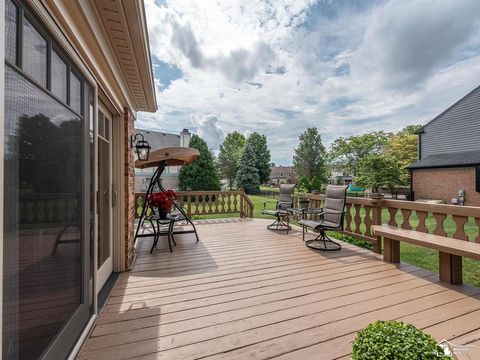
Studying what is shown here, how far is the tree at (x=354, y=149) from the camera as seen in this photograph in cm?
2684

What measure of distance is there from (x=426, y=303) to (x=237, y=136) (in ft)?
101

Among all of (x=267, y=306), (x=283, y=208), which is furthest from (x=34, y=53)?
(x=283, y=208)

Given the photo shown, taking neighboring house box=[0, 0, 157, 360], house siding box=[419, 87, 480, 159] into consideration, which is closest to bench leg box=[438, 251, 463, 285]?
neighboring house box=[0, 0, 157, 360]

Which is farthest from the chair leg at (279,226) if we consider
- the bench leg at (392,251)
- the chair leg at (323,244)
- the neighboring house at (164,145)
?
the neighboring house at (164,145)

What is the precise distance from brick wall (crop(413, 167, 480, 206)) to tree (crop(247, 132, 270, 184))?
14.6 meters

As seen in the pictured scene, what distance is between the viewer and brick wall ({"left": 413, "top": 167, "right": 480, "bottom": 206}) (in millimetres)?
12371

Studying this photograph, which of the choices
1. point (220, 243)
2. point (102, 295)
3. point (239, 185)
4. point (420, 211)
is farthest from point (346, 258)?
point (239, 185)

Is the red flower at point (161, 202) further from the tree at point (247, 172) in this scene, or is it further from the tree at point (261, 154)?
the tree at point (261, 154)

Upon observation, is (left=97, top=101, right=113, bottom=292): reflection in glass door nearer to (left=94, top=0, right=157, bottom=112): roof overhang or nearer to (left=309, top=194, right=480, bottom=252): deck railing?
(left=94, top=0, right=157, bottom=112): roof overhang

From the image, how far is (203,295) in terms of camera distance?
99.0 inches

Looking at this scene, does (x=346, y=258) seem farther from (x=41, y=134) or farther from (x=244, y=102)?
(x=244, y=102)

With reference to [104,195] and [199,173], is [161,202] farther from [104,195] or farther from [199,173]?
[199,173]

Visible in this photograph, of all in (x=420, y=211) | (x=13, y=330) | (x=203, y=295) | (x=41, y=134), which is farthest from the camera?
(x=420, y=211)

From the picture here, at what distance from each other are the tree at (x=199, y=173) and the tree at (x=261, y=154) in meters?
10.7
